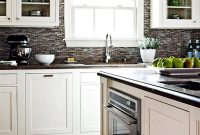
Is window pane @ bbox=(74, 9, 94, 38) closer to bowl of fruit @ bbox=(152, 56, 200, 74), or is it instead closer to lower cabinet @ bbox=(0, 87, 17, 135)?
lower cabinet @ bbox=(0, 87, 17, 135)

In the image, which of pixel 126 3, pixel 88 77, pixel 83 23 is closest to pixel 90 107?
pixel 88 77

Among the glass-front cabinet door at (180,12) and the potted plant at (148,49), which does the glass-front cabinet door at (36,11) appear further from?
the glass-front cabinet door at (180,12)

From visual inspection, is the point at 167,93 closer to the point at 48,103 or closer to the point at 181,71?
the point at 181,71

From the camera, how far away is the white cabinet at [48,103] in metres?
4.19

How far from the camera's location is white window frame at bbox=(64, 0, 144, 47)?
4848 millimetres

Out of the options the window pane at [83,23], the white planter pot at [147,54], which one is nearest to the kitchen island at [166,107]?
the white planter pot at [147,54]

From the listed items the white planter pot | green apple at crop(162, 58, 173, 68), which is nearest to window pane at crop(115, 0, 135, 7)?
the white planter pot

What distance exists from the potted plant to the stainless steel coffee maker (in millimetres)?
1512

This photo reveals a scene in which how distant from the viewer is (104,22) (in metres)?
5.07

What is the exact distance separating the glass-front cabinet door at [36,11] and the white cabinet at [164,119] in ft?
8.92

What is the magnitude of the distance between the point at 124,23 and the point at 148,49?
1.78 feet

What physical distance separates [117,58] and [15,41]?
142 centimetres

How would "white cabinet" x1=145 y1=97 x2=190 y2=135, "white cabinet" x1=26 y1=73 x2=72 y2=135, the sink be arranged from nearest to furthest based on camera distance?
"white cabinet" x1=145 y1=97 x2=190 y2=135
the sink
"white cabinet" x1=26 y1=73 x2=72 y2=135

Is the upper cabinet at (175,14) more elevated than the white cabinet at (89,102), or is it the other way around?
the upper cabinet at (175,14)
